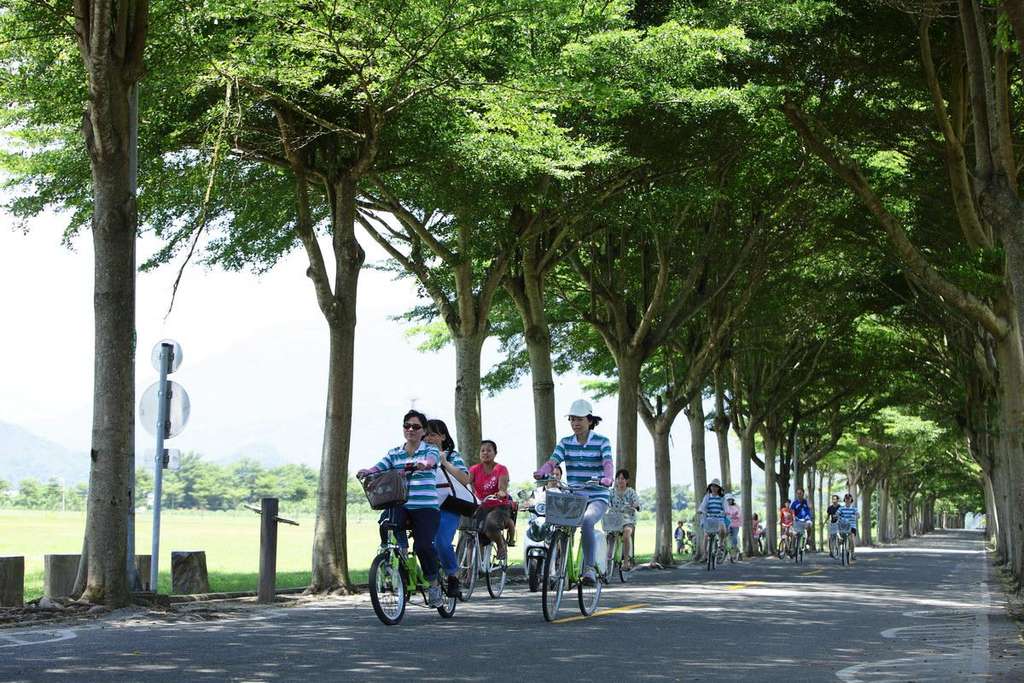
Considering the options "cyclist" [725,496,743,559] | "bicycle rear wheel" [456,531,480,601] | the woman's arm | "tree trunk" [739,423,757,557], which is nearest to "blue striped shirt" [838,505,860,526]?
"cyclist" [725,496,743,559]

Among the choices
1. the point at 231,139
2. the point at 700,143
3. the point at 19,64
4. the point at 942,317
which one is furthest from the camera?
the point at 942,317

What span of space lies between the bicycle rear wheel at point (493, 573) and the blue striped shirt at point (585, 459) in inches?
145

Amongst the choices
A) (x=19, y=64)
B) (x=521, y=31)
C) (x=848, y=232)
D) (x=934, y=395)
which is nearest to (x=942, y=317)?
(x=848, y=232)

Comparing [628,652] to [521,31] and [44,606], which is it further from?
[521,31]

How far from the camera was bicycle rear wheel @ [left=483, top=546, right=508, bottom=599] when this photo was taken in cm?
1736

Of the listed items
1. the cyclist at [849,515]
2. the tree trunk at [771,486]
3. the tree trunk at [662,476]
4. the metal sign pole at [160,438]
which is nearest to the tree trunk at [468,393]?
the metal sign pole at [160,438]

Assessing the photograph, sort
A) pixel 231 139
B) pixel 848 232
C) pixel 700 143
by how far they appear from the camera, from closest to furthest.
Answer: pixel 231 139 < pixel 700 143 < pixel 848 232

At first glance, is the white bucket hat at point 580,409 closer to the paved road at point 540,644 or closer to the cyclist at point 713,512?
the paved road at point 540,644

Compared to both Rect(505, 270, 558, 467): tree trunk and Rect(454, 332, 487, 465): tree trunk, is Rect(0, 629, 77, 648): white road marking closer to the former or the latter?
Rect(454, 332, 487, 465): tree trunk

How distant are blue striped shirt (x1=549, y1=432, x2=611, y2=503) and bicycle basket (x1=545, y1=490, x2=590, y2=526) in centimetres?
53

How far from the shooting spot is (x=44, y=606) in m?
13.4

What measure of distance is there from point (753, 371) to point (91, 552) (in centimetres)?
3103

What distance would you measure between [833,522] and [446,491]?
1051 inches

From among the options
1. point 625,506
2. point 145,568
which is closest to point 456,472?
point 145,568
